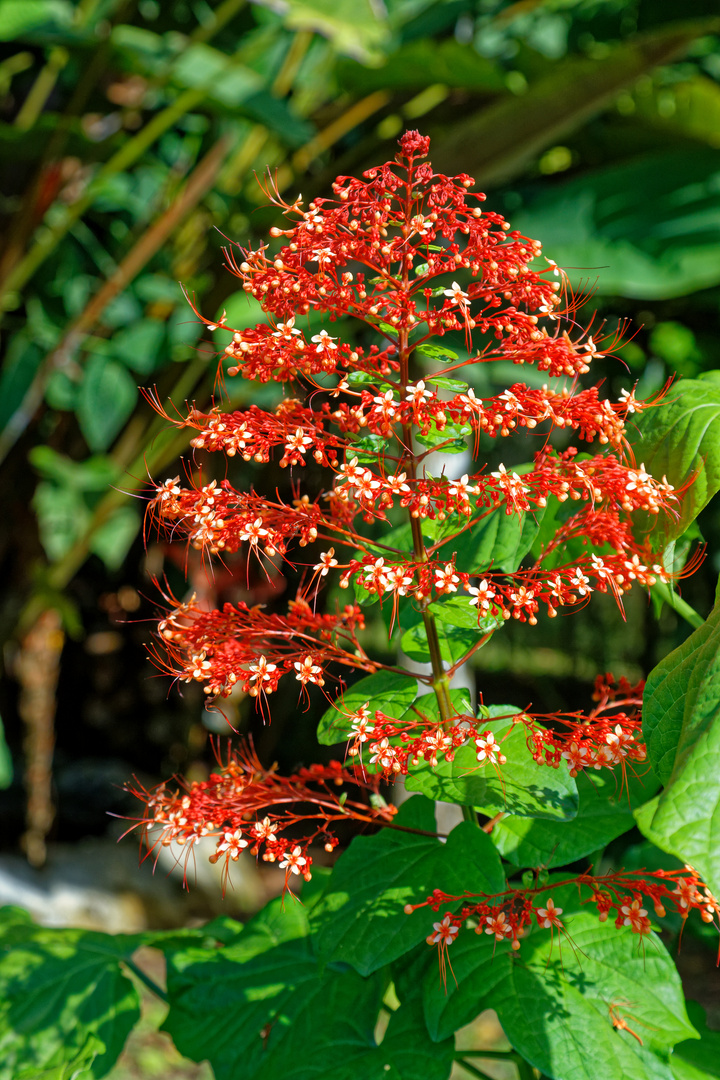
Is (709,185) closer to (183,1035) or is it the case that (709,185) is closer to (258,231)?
(258,231)

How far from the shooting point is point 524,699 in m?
4.79

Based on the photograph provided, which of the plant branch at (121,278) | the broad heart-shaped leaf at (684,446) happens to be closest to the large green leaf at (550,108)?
the plant branch at (121,278)

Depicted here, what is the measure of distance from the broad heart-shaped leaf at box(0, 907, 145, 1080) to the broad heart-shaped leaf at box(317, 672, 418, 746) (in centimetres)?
41

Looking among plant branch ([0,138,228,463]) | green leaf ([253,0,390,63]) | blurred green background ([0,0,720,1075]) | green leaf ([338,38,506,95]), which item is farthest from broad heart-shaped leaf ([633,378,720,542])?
plant branch ([0,138,228,463])

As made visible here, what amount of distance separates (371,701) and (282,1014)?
0.34 metres

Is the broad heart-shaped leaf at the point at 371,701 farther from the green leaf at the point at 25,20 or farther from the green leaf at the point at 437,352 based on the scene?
the green leaf at the point at 25,20

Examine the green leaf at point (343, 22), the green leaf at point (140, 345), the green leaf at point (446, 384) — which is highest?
the green leaf at point (446, 384)

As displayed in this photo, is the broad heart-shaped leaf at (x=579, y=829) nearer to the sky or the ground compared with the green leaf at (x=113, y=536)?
nearer to the sky

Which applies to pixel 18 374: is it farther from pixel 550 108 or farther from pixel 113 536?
pixel 550 108

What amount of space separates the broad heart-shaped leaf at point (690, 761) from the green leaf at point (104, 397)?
2.34m

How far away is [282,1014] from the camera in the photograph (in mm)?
776

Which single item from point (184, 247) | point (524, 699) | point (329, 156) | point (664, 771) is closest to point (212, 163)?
point (184, 247)

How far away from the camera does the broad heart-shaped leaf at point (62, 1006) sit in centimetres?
83

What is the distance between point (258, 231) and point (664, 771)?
7.38ft
